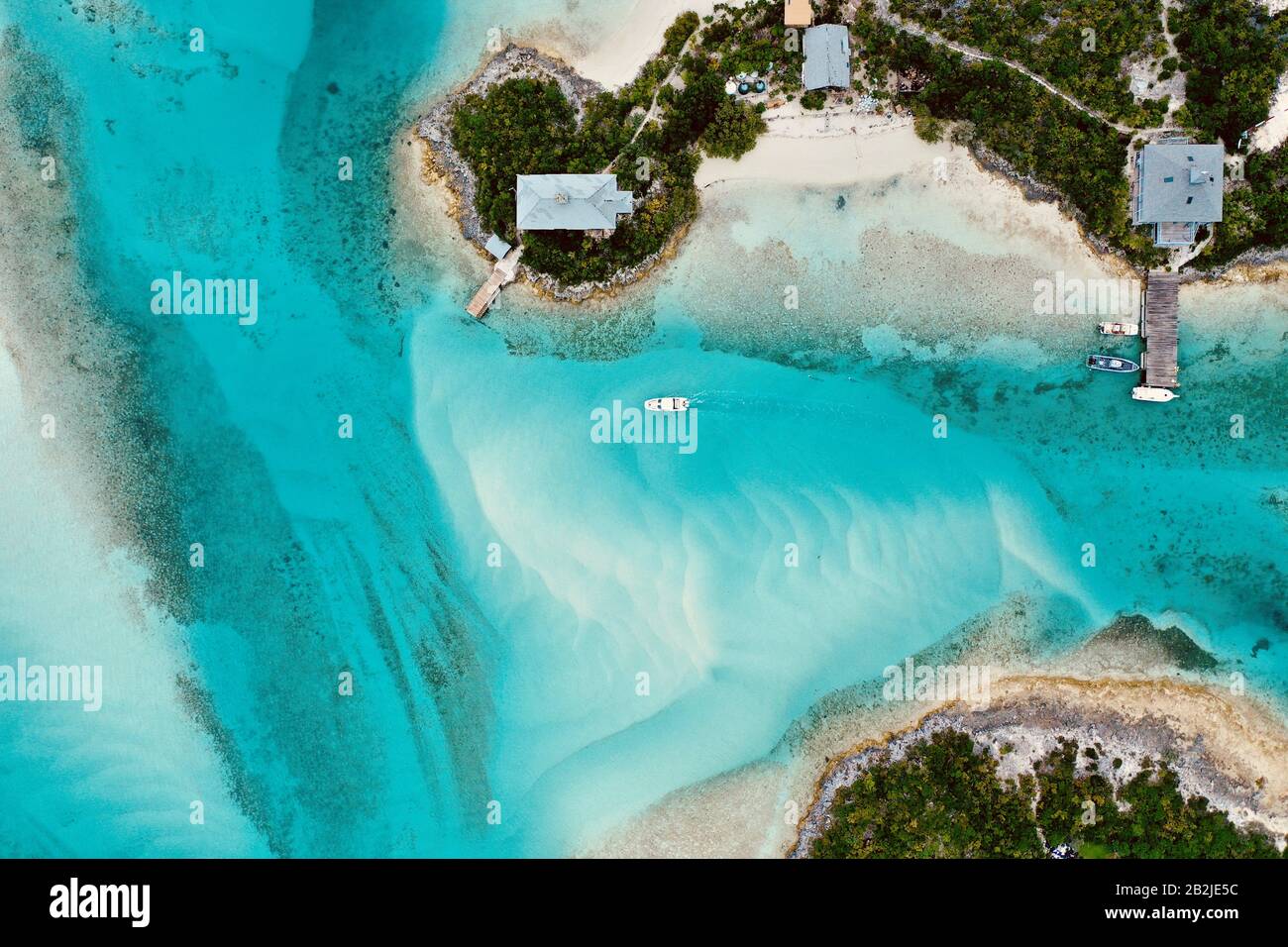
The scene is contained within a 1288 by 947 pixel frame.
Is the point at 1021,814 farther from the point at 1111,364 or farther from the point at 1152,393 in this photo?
the point at 1111,364

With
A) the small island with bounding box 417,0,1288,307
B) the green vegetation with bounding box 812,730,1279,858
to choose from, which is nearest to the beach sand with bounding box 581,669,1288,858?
the green vegetation with bounding box 812,730,1279,858

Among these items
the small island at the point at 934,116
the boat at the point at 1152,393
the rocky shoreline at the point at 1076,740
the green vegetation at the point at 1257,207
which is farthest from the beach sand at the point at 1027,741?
the green vegetation at the point at 1257,207

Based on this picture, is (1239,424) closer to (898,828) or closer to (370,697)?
(898,828)

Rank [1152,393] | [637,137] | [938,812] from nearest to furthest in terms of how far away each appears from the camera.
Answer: [938,812], [1152,393], [637,137]

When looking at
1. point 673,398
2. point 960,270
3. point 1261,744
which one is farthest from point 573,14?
point 1261,744

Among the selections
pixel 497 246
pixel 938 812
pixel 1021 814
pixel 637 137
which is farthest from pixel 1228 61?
pixel 938 812
